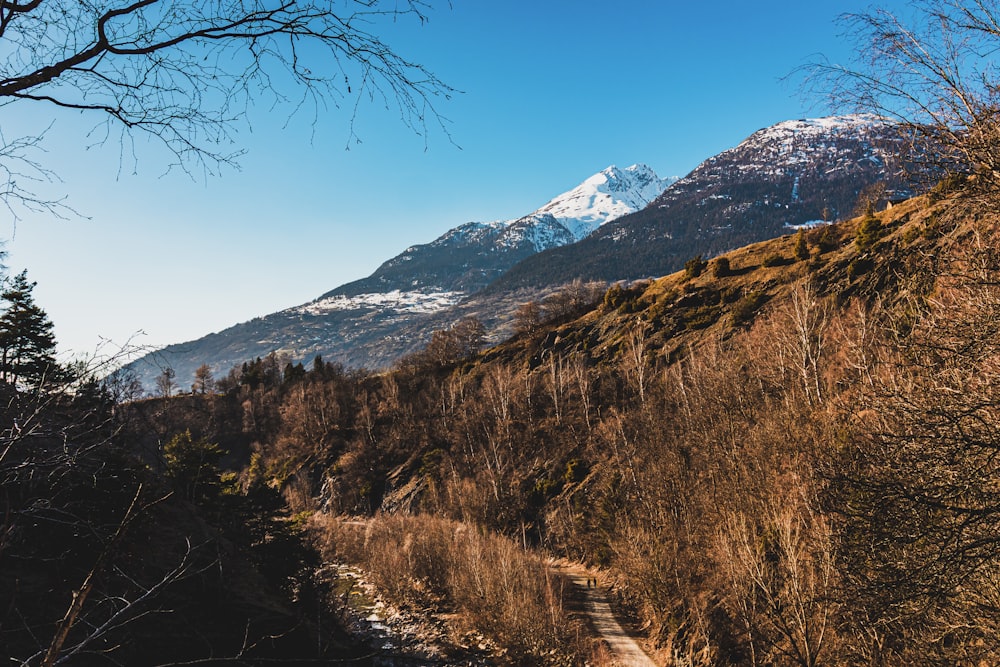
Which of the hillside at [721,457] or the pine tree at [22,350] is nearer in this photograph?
the pine tree at [22,350]

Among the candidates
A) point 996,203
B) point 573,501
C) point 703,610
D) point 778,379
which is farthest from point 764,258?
point 996,203

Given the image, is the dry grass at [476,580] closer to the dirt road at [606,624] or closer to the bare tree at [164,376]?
the dirt road at [606,624]

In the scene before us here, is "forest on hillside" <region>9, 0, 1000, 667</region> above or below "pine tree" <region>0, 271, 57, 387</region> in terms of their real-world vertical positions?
below

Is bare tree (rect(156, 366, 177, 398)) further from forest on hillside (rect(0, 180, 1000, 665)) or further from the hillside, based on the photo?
the hillside

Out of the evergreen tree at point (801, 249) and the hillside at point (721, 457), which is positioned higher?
the evergreen tree at point (801, 249)

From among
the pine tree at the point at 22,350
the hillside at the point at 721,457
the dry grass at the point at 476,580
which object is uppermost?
the pine tree at the point at 22,350

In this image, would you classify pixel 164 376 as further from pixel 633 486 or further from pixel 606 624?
pixel 633 486

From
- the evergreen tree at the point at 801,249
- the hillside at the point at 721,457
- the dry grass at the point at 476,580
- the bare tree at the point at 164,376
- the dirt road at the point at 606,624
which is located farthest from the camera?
the evergreen tree at the point at 801,249

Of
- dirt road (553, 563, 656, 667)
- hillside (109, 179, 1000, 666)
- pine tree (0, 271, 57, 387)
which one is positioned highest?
pine tree (0, 271, 57, 387)

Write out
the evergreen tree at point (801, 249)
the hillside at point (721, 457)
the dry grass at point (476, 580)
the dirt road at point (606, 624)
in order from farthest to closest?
the evergreen tree at point (801, 249), the dry grass at point (476, 580), the dirt road at point (606, 624), the hillside at point (721, 457)

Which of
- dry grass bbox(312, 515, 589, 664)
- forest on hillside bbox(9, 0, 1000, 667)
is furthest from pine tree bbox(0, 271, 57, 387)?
dry grass bbox(312, 515, 589, 664)

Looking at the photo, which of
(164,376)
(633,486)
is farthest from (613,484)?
(164,376)

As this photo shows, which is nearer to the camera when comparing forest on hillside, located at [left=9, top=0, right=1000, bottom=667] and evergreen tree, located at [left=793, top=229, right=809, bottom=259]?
forest on hillside, located at [left=9, top=0, right=1000, bottom=667]

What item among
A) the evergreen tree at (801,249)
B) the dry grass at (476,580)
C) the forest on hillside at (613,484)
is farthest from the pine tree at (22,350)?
the evergreen tree at (801,249)
